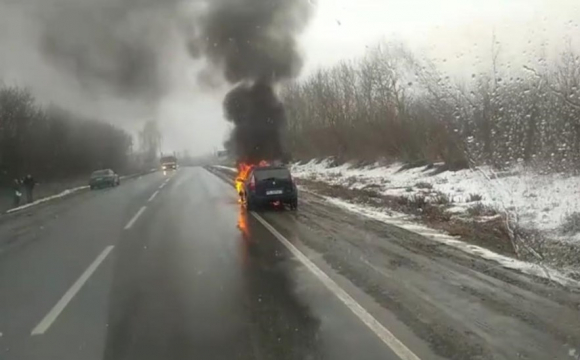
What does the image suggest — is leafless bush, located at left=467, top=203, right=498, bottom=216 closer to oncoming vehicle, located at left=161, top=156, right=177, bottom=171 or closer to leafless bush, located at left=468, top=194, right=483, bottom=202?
leafless bush, located at left=468, top=194, right=483, bottom=202

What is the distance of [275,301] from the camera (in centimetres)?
630

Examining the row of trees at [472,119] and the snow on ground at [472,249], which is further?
the row of trees at [472,119]

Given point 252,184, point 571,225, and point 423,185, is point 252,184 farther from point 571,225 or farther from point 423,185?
point 571,225

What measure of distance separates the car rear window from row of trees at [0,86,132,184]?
11460 mm

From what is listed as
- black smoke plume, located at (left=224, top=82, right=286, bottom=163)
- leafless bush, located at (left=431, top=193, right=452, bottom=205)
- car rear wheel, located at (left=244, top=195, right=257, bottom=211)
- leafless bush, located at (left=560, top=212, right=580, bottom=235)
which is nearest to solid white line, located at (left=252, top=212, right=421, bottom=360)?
leafless bush, located at (left=560, top=212, right=580, bottom=235)

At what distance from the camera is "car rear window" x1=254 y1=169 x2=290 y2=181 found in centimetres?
1847

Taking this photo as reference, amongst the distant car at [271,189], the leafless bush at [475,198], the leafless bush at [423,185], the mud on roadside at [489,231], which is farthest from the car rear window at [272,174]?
the leafless bush at [423,185]

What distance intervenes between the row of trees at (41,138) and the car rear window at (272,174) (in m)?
11.5

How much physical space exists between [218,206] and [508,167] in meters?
8.77

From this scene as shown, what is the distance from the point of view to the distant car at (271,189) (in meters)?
18.2

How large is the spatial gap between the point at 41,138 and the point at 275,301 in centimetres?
3334

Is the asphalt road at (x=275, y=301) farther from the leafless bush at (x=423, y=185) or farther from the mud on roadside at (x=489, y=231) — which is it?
the leafless bush at (x=423, y=185)

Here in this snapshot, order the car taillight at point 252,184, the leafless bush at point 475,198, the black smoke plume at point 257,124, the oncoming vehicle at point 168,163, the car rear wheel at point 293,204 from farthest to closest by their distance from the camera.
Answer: the oncoming vehicle at point 168,163
the black smoke plume at point 257,124
the car taillight at point 252,184
the car rear wheel at point 293,204
the leafless bush at point 475,198

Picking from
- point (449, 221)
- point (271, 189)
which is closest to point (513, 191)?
point (449, 221)
